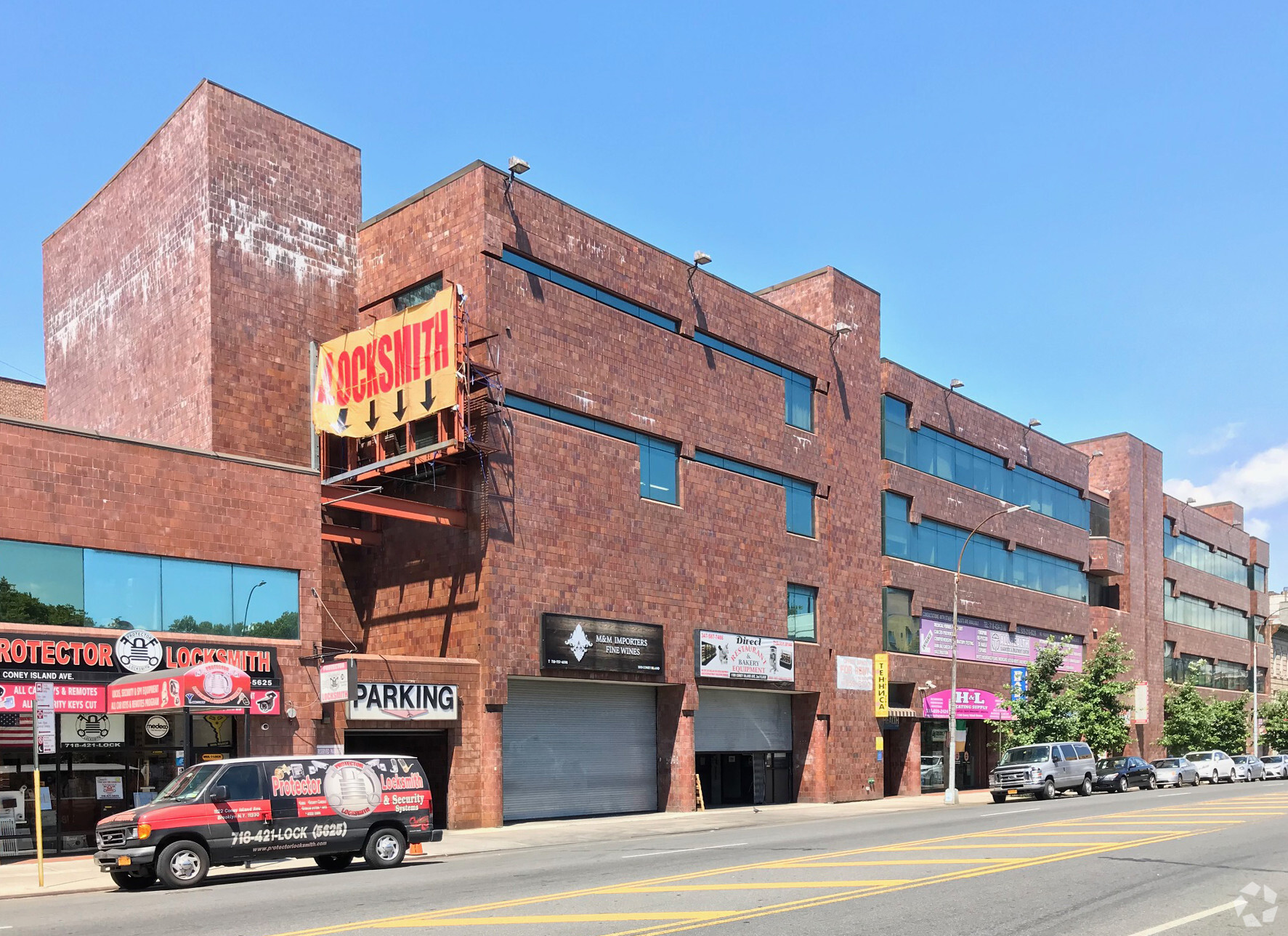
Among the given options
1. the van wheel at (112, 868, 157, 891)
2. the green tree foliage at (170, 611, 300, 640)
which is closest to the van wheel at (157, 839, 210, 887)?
the van wheel at (112, 868, 157, 891)

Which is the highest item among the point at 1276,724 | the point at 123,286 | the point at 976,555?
the point at 123,286

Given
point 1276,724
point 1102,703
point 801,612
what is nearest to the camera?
point 801,612

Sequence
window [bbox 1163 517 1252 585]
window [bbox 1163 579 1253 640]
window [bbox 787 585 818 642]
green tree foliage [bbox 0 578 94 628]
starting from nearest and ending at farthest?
green tree foliage [bbox 0 578 94 628], window [bbox 787 585 818 642], window [bbox 1163 579 1253 640], window [bbox 1163 517 1252 585]

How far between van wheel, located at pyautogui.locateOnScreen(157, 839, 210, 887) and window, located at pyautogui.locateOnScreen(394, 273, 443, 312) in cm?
1802

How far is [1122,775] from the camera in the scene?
45844 mm

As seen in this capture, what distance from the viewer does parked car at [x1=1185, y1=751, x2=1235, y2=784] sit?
5653 cm

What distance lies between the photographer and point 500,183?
32.6 metres

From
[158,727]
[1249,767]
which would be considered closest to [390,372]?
[158,727]

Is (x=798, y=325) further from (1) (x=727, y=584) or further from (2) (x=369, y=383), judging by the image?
(2) (x=369, y=383)

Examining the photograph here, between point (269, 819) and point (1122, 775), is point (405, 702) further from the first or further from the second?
point (1122, 775)

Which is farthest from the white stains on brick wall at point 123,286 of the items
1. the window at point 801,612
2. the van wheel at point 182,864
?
the window at point 801,612

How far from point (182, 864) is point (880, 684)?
30613 mm

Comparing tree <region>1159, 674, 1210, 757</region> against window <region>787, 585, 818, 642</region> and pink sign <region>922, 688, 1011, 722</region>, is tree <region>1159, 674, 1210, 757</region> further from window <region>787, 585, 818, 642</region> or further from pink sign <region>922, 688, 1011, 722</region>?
window <region>787, 585, 818, 642</region>

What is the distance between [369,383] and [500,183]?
6580 mm
